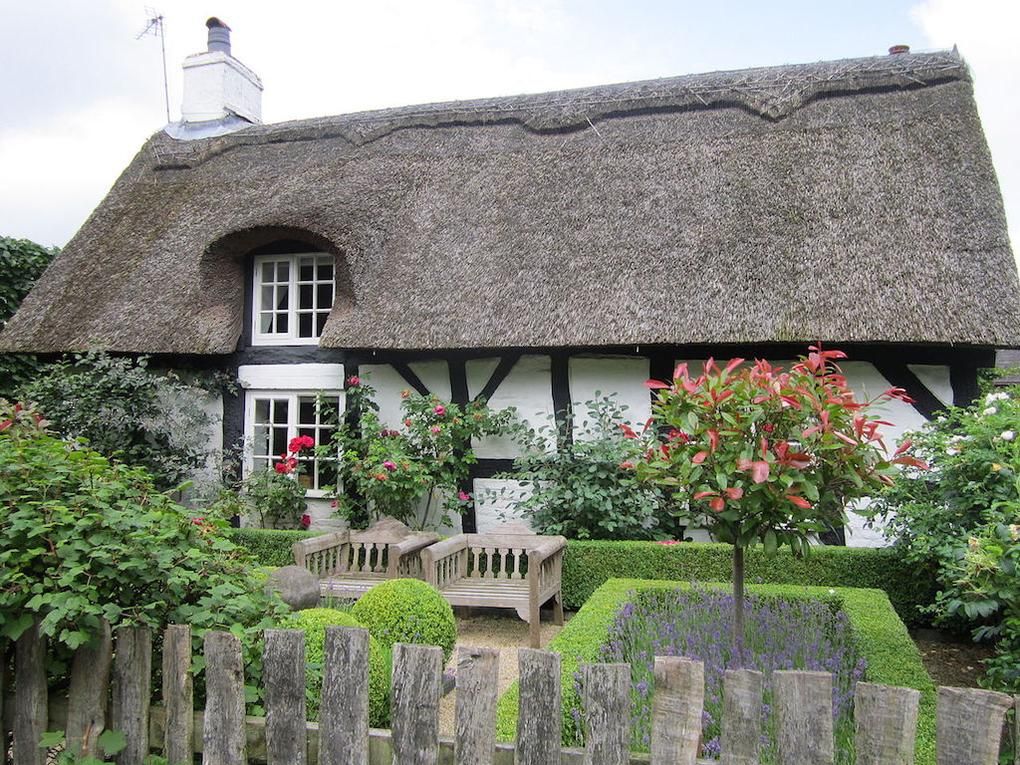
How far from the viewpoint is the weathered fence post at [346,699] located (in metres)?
2.07

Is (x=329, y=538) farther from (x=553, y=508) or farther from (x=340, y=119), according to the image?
(x=340, y=119)

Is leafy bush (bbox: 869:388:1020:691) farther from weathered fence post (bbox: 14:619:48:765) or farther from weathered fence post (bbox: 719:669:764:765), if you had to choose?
weathered fence post (bbox: 14:619:48:765)

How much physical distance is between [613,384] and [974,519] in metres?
3.67

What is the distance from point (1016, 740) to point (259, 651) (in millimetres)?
2064

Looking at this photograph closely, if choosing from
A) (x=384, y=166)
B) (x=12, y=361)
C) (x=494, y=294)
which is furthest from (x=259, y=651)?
(x=12, y=361)

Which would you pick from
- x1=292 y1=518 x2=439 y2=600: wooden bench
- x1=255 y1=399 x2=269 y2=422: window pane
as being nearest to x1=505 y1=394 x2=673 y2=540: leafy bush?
x1=292 y1=518 x2=439 y2=600: wooden bench

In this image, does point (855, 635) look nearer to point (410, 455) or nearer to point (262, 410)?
point (410, 455)

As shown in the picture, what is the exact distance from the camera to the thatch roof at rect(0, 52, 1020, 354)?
21.8ft

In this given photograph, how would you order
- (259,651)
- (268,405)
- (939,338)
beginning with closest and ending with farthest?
(259,651) → (939,338) → (268,405)

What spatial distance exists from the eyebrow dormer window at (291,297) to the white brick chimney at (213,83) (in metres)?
4.09

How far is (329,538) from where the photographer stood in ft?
20.5

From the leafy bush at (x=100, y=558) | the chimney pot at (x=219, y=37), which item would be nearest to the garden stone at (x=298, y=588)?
the leafy bush at (x=100, y=558)

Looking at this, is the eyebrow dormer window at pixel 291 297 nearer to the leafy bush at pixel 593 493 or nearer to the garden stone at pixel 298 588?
the leafy bush at pixel 593 493

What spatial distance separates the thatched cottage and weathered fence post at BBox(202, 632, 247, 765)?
16.5 ft
